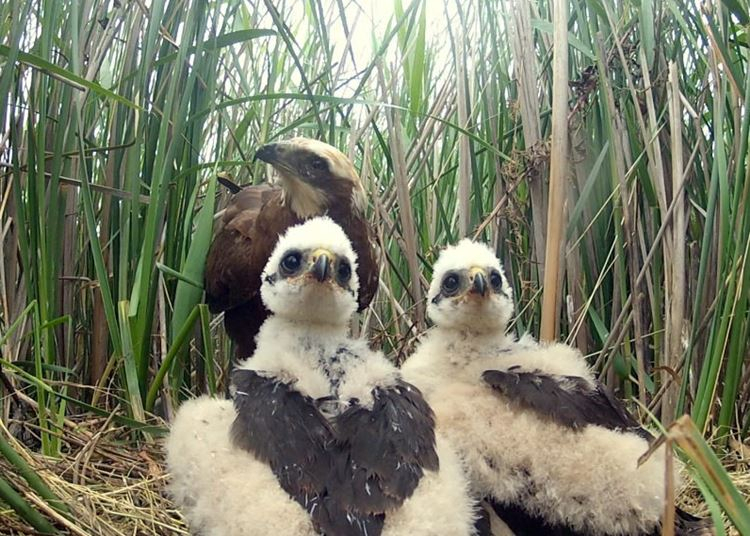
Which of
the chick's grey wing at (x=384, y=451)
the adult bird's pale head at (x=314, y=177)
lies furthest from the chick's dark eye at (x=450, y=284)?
the adult bird's pale head at (x=314, y=177)

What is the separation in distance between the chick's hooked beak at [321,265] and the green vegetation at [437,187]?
1.31 feet

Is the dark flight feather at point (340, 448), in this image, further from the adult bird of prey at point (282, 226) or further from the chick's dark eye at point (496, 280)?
the adult bird of prey at point (282, 226)

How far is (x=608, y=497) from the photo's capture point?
159cm

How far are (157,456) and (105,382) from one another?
0.39 metres

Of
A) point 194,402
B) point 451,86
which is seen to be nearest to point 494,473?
point 194,402

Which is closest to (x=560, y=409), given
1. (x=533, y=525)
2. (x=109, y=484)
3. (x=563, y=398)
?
(x=563, y=398)

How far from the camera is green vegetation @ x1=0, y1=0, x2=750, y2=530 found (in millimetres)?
2113

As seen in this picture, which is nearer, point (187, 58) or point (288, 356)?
point (288, 356)

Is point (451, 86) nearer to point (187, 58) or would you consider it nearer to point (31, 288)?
point (187, 58)

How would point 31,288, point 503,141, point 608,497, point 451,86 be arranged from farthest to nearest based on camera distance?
point 451,86, point 503,141, point 31,288, point 608,497

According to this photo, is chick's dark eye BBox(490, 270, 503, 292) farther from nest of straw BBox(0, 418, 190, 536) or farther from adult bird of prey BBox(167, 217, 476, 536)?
nest of straw BBox(0, 418, 190, 536)

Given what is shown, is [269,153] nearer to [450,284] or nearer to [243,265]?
[243,265]

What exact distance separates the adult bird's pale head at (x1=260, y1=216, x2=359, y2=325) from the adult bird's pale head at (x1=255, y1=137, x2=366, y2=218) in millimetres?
933

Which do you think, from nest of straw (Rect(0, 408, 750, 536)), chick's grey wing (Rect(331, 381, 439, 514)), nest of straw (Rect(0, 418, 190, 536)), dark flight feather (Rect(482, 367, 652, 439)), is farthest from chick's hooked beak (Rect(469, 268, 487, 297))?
nest of straw (Rect(0, 418, 190, 536))
